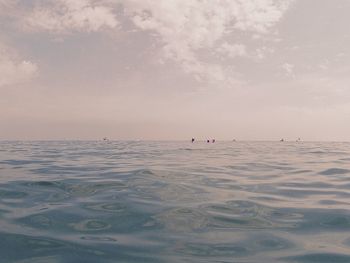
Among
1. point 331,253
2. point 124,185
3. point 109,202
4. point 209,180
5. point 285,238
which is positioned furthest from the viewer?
point 209,180

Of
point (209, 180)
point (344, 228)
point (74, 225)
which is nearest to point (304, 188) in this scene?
point (209, 180)

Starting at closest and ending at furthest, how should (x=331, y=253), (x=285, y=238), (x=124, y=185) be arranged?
(x=331, y=253) < (x=285, y=238) < (x=124, y=185)

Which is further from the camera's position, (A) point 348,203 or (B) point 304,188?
(B) point 304,188

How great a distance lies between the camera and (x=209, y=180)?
11.9 metres

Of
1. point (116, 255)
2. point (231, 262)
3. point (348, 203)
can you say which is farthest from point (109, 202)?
point (348, 203)

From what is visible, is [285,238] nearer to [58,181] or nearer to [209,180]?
[209,180]

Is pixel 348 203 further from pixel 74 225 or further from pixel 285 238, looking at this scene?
pixel 74 225

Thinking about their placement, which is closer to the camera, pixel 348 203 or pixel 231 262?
pixel 231 262

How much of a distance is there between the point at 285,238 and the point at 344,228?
148 centimetres

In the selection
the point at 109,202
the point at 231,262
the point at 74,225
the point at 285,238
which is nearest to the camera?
the point at 231,262

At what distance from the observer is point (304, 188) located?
10484 mm

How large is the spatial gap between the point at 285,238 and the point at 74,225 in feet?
12.9

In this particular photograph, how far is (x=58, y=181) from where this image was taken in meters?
10.8

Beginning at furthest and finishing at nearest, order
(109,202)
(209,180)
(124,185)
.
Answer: (209,180) → (124,185) → (109,202)
